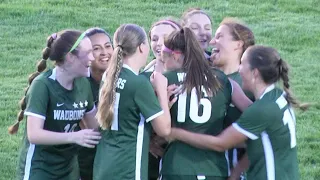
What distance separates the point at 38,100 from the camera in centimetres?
629

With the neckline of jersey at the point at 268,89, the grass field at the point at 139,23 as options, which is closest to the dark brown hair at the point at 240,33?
the neckline of jersey at the point at 268,89

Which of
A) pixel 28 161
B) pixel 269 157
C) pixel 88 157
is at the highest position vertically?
pixel 269 157

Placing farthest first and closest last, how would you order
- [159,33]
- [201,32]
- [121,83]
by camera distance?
1. [201,32]
2. [159,33]
3. [121,83]

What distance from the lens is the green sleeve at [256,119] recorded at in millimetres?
5957

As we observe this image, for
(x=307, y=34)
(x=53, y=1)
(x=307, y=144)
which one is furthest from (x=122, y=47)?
(x=53, y=1)

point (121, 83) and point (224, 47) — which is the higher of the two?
point (224, 47)

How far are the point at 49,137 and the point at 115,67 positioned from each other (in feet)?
2.27

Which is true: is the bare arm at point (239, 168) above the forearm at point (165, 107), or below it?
below

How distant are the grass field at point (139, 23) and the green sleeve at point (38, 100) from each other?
15.3 ft

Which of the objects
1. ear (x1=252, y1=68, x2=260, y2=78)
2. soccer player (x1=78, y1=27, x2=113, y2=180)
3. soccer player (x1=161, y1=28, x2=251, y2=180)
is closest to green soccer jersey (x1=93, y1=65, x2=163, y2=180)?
soccer player (x1=161, y1=28, x2=251, y2=180)

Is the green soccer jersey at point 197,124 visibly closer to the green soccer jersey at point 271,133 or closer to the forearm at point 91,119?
the green soccer jersey at point 271,133

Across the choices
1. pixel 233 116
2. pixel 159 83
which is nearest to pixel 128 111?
pixel 159 83

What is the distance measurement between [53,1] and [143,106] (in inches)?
422

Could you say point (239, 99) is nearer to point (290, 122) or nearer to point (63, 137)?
point (290, 122)
